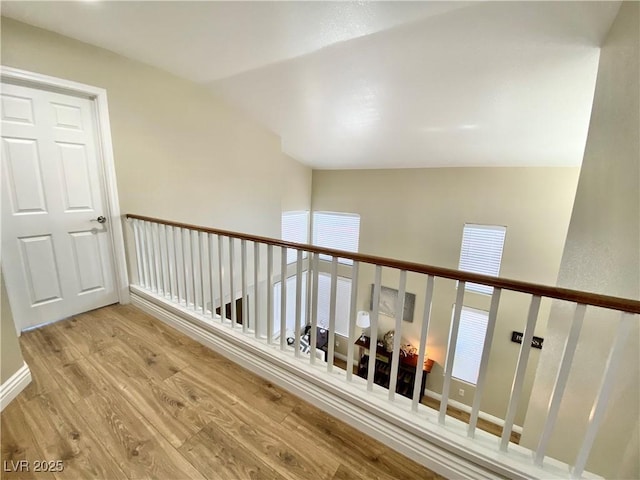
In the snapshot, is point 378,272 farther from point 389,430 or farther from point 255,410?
point 255,410

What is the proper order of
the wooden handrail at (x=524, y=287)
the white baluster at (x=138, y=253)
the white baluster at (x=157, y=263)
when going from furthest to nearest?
the white baluster at (x=138, y=253)
the white baluster at (x=157, y=263)
the wooden handrail at (x=524, y=287)

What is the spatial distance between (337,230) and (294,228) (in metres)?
1.01

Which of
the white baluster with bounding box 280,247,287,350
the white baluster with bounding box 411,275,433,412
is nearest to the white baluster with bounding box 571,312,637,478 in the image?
the white baluster with bounding box 411,275,433,412

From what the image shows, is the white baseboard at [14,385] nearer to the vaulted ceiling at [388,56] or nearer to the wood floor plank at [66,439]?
A: the wood floor plank at [66,439]

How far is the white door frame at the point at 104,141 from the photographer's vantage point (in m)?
1.94

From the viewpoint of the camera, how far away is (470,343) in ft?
15.9

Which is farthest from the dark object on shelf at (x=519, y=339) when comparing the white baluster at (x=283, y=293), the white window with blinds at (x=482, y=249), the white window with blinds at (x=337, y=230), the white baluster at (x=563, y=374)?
the white baluster at (x=283, y=293)

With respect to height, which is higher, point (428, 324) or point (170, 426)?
point (428, 324)

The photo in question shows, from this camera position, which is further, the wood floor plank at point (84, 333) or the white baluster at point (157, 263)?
the white baluster at point (157, 263)

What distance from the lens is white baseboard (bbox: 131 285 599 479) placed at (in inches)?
44.8

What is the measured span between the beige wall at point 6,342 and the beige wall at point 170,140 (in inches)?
53.2

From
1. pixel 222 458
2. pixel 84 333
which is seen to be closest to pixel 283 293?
pixel 222 458

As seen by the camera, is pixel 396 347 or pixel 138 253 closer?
pixel 396 347

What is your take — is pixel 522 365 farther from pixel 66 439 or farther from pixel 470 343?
pixel 470 343
